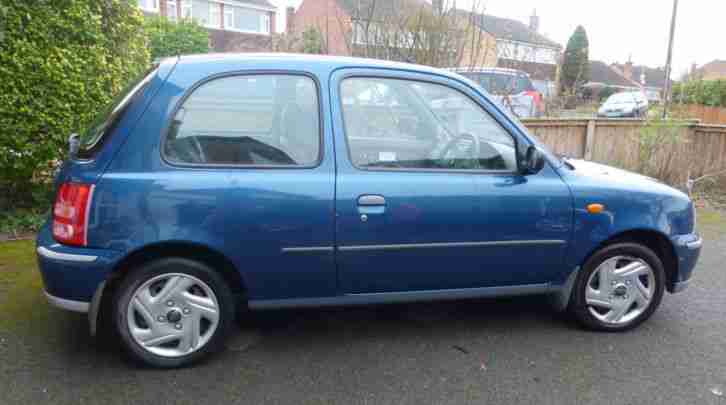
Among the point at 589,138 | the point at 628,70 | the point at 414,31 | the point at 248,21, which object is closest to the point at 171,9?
the point at 248,21

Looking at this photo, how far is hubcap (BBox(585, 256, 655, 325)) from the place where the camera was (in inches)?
143

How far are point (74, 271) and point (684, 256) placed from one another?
3.72m

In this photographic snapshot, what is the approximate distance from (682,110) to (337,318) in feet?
29.4

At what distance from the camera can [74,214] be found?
9.33 ft

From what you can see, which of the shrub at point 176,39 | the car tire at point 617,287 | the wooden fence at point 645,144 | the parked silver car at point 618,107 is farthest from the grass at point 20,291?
the parked silver car at point 618,107

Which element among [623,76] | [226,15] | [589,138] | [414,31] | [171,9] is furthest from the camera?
[623,76]

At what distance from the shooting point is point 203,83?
303 cm

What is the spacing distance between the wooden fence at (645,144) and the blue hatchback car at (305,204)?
18.6 feet

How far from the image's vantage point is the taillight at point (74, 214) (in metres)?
2.82

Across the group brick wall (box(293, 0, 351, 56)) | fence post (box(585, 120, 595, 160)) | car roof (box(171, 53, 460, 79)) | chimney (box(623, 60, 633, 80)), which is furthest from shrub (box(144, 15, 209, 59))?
chimney (box(623, 60, 633, 80))

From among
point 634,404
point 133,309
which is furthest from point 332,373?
point 634,404

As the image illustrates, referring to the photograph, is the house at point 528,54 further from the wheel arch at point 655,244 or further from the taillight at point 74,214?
the taillight at point 74,214

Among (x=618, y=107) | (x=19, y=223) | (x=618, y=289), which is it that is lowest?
(x=19, y=223)

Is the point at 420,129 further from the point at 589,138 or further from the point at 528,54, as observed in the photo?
the point at 528,54
